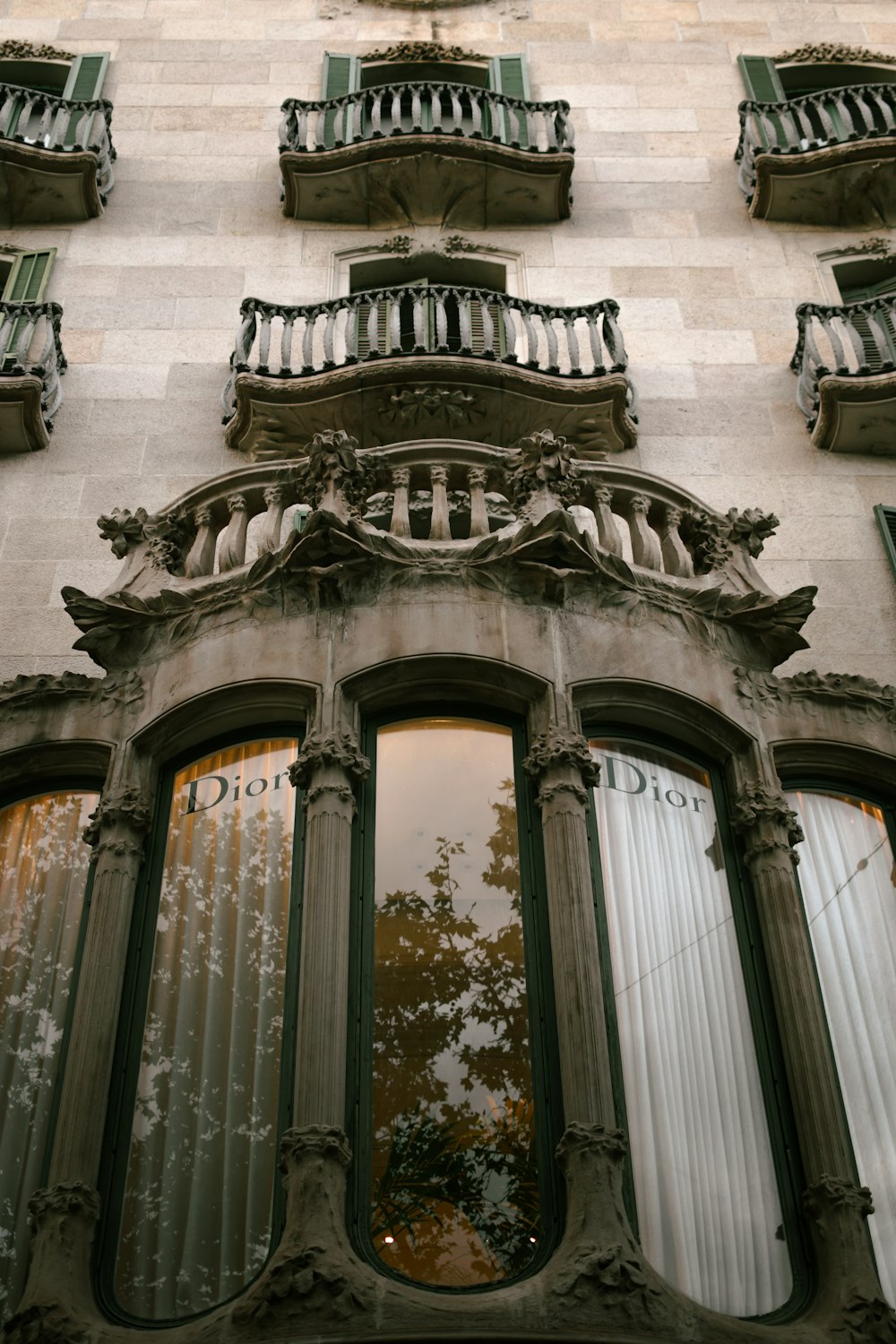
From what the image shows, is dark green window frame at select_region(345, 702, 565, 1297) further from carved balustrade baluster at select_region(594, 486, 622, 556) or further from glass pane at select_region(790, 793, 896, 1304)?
glass pane at select_region(790, 793, 896, 1304)

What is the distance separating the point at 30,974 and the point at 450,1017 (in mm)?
2907

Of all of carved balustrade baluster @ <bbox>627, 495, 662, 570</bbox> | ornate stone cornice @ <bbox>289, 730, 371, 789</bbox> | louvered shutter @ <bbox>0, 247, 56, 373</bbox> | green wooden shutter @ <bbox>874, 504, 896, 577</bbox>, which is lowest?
ornate stone cornice @ <bbox>289, 730, 371, 789</bbox>

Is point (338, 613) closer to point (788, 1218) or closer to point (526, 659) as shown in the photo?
point (526, 659)

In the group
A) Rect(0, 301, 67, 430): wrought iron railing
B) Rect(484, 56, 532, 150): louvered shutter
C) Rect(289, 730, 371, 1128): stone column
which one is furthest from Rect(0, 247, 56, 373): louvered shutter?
Rect(289, 730, 371, 1128): stone column

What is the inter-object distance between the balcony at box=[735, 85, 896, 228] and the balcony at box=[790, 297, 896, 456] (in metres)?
2.61

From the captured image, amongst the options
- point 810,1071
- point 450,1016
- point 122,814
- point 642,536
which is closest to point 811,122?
point 642,536

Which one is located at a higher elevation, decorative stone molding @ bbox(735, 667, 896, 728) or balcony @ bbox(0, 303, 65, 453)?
balcony @ bbox(0, 303, 65, 453)

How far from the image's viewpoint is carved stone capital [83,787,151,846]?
9969 mm

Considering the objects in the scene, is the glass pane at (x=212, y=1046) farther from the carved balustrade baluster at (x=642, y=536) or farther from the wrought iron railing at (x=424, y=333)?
the wrought iron railing at (x=424, y=333)

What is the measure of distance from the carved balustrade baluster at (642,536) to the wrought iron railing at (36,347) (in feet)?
21.8

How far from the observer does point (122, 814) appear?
998cm

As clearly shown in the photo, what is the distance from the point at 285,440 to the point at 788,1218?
32.2 feet

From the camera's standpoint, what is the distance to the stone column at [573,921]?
27.6 ft

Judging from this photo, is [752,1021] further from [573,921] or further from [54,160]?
[54,160]
